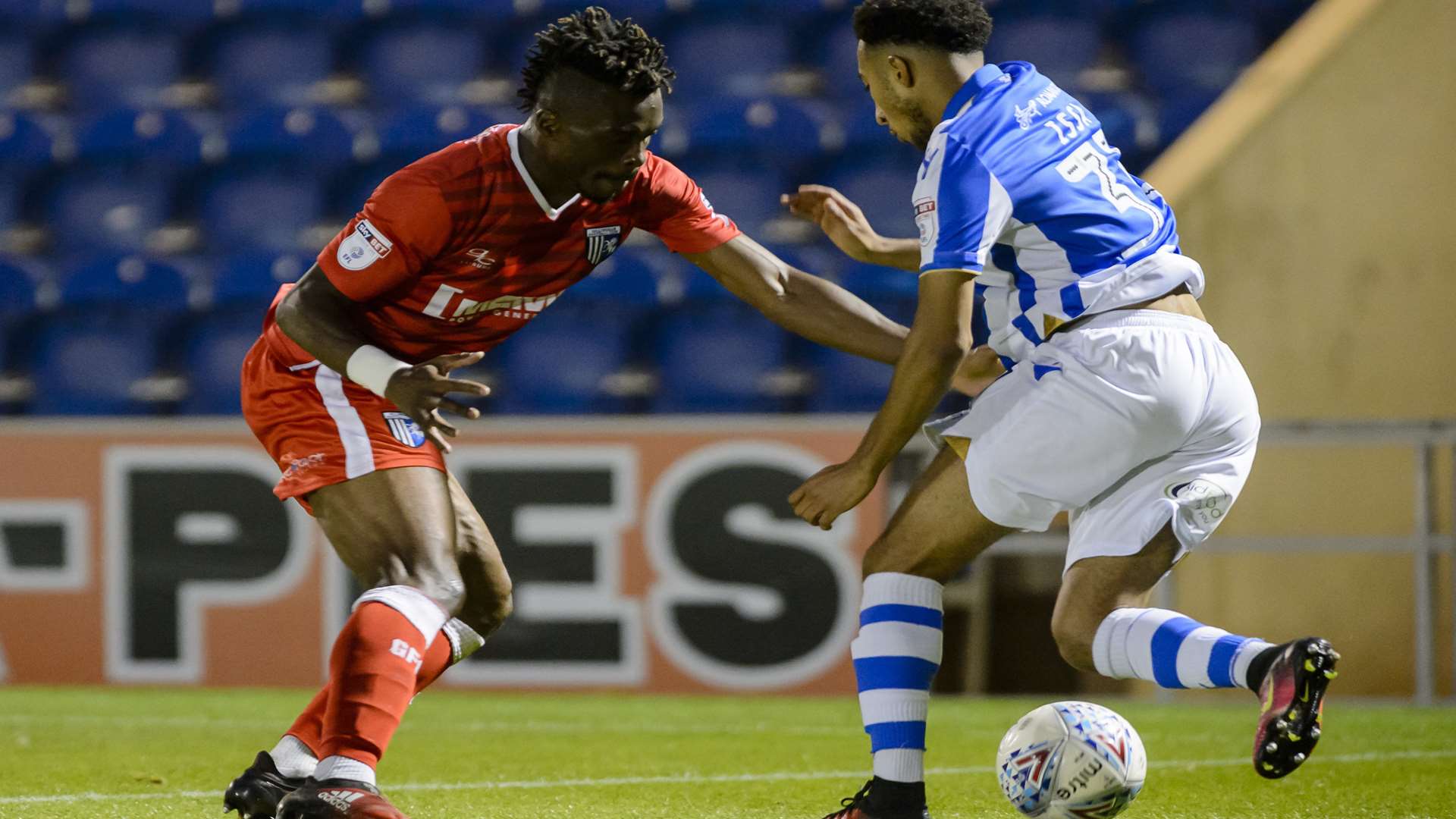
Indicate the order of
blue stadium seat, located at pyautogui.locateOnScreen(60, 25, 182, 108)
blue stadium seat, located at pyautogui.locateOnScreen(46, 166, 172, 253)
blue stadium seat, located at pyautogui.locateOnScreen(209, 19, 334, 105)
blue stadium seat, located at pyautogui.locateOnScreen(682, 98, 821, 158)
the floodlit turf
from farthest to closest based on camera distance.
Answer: blue stadium seat, located at pyautogui.locateOnScreen(60, 25, 182, 108) < blue stadium seat, located at pyautogui.locateOnScreen(209, 19, 334, 105) < blue stadium seat, located at pyautogui.locateOnScreen(46, 166, 172, 253) < blue stadium seat, located at pyautogui.locateOnScreen(682, 98, 821, 158) < the floodlit turf

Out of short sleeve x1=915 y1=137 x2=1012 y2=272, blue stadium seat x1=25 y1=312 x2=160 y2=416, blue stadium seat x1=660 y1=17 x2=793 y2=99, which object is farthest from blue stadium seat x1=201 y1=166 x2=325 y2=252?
short sleeve x1=915 y1=137 x2=1012 y2=272

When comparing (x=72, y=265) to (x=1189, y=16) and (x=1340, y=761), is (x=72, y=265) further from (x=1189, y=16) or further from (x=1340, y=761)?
(x=1340, y=761)

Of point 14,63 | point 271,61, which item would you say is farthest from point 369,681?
point 14,63

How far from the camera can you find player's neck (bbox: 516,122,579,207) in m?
3.75

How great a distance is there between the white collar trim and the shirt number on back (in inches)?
41.4

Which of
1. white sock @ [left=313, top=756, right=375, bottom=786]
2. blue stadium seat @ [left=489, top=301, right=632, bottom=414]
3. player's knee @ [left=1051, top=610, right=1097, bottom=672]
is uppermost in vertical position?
player's knee @ [left=1051, top=610, right=1097, bottom=672]

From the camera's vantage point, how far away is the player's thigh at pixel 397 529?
3553mm

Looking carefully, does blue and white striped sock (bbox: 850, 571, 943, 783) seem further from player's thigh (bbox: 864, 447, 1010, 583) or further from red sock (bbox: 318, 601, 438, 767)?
red sock (bbox: 318, 601, 438, 767)

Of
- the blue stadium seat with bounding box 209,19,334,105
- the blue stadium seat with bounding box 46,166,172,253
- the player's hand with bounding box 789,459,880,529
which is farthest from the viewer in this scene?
the blue stadium seat with bounding box 209,19,334,105

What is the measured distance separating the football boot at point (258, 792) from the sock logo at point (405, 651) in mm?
517

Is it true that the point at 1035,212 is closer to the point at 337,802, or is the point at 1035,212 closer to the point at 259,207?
the point at 337,802

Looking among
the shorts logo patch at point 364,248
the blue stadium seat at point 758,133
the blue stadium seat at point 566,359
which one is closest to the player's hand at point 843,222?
→ the shorts logo patch at point 364,248

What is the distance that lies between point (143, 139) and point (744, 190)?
3.47 meters

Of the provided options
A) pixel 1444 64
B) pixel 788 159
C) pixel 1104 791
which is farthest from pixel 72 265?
pixel 1104 791
